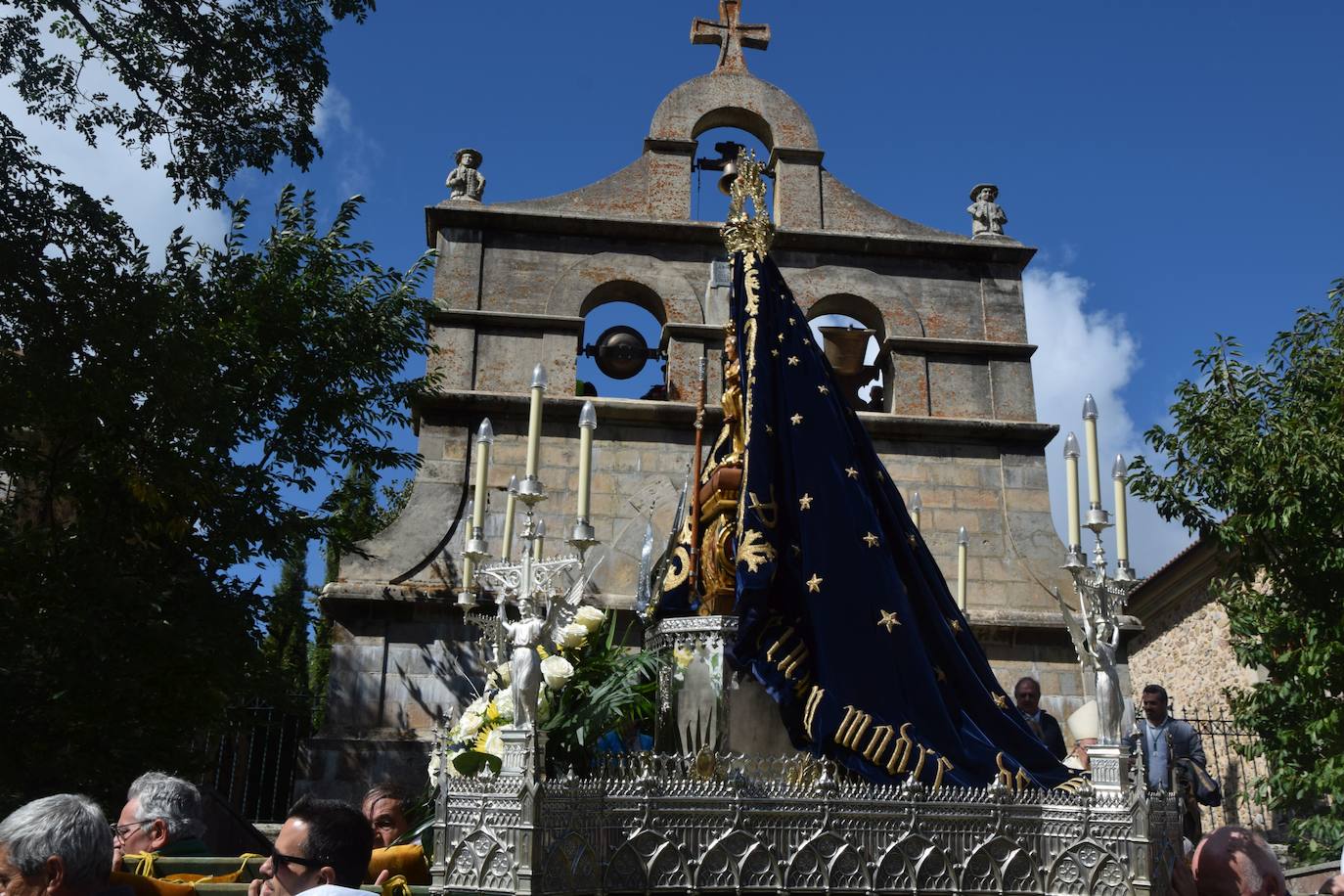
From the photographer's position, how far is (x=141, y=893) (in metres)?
3.94

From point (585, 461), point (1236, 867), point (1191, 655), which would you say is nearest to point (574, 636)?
point (585, 461)

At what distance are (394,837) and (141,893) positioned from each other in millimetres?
1589

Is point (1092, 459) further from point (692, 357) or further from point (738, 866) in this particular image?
point (692, 357)

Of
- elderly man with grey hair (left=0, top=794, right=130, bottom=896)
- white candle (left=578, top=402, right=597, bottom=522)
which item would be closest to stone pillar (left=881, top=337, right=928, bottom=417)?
white candle (left=578, top=402, right=597, bottom=522)

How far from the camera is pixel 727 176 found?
474 inches

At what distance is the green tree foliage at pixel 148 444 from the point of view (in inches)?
334

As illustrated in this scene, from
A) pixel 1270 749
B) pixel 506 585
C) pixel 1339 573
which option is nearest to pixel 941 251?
pixel 1339 573

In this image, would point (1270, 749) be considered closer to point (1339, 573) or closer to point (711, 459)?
point (1339, 573)

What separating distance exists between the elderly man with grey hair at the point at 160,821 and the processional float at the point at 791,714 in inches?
40.2

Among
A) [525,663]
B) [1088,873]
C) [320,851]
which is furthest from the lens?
[1088,873]

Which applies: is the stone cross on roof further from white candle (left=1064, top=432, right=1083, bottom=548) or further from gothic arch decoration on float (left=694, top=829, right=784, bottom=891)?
gothic arch decoration on float (left=694, top=829, right=784, bottom=891)

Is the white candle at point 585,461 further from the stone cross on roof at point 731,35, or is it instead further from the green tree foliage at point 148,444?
the stone cross on roof at point 731,35

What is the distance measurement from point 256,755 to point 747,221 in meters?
10.2

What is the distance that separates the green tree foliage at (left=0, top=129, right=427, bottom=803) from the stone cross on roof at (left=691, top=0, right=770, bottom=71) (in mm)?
4271
